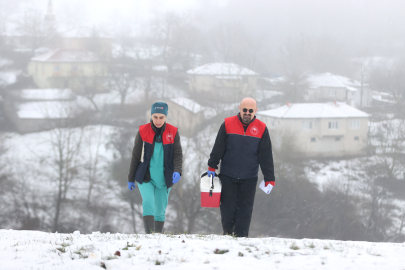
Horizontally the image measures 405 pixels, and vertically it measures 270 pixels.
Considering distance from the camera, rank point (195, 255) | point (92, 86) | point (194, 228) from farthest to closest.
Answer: point (92, 86), point (194, 228), point (195, 255)

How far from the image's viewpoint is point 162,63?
2569 inches

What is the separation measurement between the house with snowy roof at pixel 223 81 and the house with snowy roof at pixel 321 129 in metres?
5.80

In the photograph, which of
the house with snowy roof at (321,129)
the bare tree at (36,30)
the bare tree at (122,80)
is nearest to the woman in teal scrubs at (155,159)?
the house with snowy roof at (321,129)

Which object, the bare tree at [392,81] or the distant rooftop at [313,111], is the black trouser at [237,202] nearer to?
the distant rooftop at [313,111]

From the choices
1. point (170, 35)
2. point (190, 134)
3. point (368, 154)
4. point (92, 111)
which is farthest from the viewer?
point (170, 35)

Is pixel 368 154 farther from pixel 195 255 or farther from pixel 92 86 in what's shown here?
pixel 195 255

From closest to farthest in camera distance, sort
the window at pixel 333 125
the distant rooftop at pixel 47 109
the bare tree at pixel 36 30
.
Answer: the window at pixel 333 125, the distant rooftop at pixel 47 109, the bare tree at pixel 36 30

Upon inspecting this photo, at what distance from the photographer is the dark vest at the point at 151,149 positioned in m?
4.84

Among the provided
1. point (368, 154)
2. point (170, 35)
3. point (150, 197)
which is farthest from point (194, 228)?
point (170, 35)

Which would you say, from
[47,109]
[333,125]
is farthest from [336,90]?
[47,109]

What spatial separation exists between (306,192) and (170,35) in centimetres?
3851

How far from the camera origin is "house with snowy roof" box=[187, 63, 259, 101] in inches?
2244

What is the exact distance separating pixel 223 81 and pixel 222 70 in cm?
377

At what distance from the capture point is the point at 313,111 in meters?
54.3
